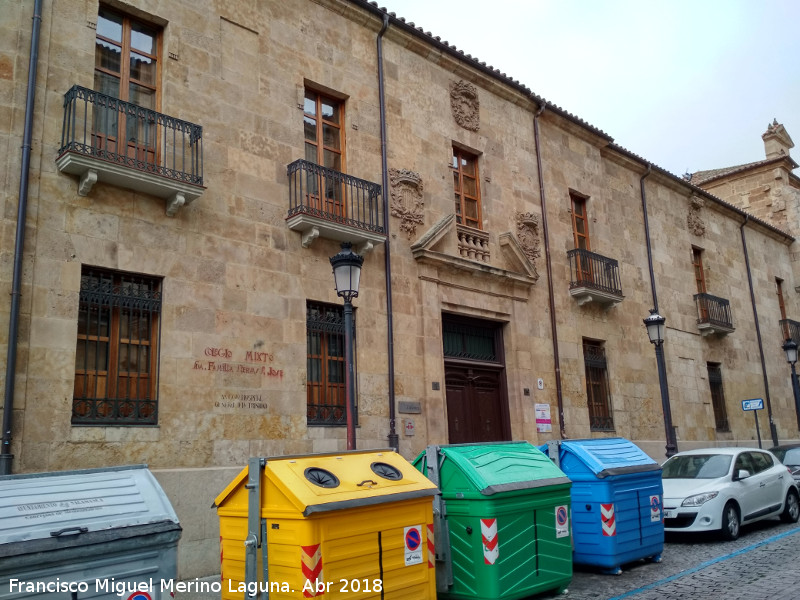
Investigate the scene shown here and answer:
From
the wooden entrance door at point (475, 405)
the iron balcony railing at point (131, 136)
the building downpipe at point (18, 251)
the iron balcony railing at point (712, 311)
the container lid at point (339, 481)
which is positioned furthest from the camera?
the iron balcony railing at point (712, 311)

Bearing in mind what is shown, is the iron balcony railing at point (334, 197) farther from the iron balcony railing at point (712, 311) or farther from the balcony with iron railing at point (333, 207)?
the iron balcony railing at point (712, 311)

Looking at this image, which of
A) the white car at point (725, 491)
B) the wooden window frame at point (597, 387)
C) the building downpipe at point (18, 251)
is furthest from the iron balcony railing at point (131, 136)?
the wooden window frame at point (597, 387)

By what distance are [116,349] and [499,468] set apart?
5.14 meters

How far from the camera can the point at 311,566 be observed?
18.5 ft

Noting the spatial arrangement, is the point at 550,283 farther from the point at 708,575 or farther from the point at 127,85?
the point at 127,85

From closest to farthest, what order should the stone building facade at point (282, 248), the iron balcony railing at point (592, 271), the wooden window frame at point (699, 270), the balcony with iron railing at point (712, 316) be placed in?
the stone building facade at point (282, 248) → the iron balcony railing at point (592, 271) → the balcony with iron railing at point (712, 316) → the wooden window frame at point (699, 270)

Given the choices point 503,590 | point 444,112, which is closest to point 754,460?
point 503,590

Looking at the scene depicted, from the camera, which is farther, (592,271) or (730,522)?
(592,271)

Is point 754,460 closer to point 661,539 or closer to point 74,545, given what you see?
point 661,539

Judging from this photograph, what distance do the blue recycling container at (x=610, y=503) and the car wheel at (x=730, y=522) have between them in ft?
6.80

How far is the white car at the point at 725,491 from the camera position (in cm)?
1084

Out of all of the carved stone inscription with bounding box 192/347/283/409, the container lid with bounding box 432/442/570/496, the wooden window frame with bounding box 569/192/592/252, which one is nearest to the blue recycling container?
the container lid with bounding box 432/442/570/496

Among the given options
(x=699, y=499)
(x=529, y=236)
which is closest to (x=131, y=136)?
(x=529, y=236)

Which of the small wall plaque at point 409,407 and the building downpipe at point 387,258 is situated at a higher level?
the building downpipe at point 387,258
